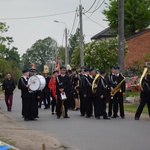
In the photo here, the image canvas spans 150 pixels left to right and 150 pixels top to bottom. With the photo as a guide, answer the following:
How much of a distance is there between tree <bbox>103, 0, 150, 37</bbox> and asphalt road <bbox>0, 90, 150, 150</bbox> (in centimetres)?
3973

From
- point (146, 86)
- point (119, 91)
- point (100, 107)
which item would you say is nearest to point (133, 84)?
point (119, 91)

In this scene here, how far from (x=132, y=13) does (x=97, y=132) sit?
4412 centimetres

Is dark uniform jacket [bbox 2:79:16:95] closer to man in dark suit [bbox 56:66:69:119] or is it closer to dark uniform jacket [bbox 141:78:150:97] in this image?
man in dark suit [bbox 56:66:69:119]

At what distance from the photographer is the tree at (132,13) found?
56.4 m

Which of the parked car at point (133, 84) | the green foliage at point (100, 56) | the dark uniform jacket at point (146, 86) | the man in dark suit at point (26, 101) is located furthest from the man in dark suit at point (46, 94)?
the green foliage at point (100, 56)

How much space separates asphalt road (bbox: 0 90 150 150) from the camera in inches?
452

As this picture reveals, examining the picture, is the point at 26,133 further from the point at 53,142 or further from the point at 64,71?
the point at 64,71

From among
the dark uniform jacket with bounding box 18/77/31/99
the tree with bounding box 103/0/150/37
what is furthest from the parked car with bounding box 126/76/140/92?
the tree with bounding box 103/0/150/37

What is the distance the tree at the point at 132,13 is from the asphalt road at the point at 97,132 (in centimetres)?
3973

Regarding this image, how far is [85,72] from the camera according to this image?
1912cm

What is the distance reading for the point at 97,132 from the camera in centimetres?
1377

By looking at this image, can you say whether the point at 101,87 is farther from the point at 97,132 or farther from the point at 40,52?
the point at 40,52

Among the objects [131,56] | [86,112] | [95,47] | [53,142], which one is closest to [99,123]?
[86,112]

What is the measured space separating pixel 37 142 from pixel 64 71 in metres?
7.06
